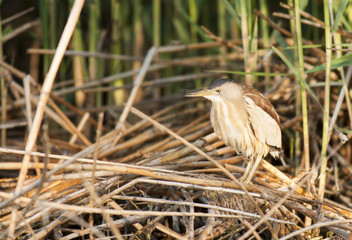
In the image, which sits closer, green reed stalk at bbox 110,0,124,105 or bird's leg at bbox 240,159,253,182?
bird's leg at bbox 240,159,253,182

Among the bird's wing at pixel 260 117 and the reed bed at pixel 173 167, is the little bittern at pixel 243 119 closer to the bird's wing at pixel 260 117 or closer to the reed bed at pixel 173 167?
the bird's wing at pixel 260 117

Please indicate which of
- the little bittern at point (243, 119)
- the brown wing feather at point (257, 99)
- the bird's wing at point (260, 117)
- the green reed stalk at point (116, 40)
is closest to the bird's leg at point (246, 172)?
the little bittern at point (243, 119)

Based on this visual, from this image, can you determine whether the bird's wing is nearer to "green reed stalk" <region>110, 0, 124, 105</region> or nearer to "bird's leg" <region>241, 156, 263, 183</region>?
"bird's leg" <region>241, 156, 263, 183</region>

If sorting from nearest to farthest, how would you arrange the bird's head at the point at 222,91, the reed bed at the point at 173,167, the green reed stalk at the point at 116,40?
1. the reed bed at the point at 173,167
2. the bird's head at the point at 222,91
3. the green reed stalk at the point at 116,40

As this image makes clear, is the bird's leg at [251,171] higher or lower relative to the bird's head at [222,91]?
lower

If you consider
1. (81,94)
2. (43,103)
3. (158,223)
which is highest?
(43,103)

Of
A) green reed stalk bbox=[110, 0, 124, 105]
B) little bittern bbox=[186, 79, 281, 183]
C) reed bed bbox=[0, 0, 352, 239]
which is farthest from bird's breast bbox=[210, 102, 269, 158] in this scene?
green reed stalk bbox=[110, 0, 124, 105]

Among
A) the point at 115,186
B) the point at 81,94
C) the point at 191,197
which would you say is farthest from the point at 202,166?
the point at 81,94

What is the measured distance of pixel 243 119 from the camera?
94.2 inches

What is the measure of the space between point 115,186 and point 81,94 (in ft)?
5.73

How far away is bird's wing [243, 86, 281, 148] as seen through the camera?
7.90ft

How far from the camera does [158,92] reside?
13.2 ft

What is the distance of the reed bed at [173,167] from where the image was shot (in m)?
1.72

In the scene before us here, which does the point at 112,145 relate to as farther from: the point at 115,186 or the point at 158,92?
the point at 158,92
